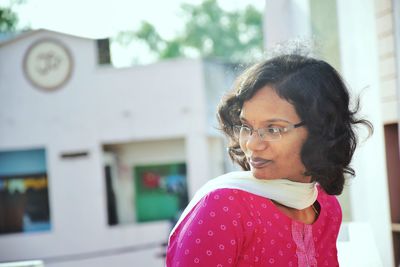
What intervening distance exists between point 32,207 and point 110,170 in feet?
6.52

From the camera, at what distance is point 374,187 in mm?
3305

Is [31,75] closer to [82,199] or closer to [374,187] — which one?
[82,199]

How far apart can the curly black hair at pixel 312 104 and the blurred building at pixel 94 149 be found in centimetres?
1271

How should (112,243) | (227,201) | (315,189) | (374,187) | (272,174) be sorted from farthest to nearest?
(112,243)
(374,187)
(315,189)
(272,174)
(227,201)

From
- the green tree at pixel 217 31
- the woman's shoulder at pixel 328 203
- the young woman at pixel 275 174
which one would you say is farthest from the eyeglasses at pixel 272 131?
the green tree at pixel 217 31

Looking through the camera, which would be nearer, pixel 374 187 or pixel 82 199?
pixel 374 187

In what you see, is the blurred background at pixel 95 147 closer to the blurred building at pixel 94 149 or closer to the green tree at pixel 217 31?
the blurred building at pixel 94 149

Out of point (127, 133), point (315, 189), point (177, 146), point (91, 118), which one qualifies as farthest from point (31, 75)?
point (315, 189)

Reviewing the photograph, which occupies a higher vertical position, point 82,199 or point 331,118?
point 331,118

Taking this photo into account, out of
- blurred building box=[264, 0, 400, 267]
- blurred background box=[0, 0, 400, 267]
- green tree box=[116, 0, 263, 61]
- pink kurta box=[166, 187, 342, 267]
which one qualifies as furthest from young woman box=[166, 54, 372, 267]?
green tree box=[116, 0, 263, 61]

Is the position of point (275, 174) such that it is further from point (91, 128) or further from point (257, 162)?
point (91, 128)

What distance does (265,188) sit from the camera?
1.30 meters

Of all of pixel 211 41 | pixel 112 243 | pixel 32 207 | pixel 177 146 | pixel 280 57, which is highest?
pixel 211 41

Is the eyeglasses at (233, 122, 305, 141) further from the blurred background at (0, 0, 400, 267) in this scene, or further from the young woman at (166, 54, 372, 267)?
the blurred background at (0, 0, 400, 267)
